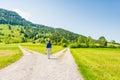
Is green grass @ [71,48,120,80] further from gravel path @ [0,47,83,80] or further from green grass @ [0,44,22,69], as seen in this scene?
green grass @ [0,44,22,69]

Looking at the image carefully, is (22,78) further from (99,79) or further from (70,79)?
(99,79)

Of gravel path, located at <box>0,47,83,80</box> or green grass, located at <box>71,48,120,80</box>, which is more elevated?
gravel path, located at <box>0,47,83,80</box>

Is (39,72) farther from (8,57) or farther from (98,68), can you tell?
(8,57)

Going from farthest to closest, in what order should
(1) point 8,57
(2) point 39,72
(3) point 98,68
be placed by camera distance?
(1) point 8,57 < (3) point 98,68 < (2) point 39,72

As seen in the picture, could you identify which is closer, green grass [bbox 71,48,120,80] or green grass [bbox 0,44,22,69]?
green grass [bbox 71,48,120,80]

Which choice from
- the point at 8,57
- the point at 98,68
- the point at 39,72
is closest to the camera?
the point at 39,72

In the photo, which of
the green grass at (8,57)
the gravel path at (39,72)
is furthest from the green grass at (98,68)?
the green grass at (8,57)

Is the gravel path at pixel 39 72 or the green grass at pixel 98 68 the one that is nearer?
the gravel path at pixel 39 72

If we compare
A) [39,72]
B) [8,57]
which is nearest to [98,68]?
[39,72]

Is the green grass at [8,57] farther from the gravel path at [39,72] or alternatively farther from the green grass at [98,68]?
the green grass at [98,68]

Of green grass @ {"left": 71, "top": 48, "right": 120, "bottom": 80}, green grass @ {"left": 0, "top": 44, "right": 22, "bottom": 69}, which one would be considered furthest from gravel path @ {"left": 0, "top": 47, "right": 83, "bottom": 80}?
green grass @ {"left": 0, "top": 44, "right": 22, "bottom": 69}

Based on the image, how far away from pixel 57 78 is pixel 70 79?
0.88 meters

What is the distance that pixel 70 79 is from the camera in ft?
51.0

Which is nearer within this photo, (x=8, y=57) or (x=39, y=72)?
(x=39, y=72)
